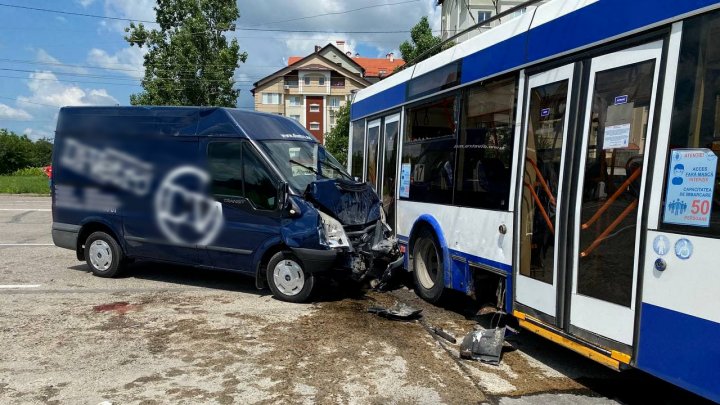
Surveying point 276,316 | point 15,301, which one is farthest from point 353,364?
point 15,301

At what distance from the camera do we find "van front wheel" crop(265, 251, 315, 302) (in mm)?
6406

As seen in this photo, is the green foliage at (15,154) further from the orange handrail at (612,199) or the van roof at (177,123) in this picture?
the orange handrail at (612,199)

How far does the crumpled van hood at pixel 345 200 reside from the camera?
6.40 meters

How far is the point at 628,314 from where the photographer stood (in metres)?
3.58

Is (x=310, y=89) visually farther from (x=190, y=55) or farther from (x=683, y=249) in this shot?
(x=683, y=249)

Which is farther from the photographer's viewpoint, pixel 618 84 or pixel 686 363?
pixel 618 84

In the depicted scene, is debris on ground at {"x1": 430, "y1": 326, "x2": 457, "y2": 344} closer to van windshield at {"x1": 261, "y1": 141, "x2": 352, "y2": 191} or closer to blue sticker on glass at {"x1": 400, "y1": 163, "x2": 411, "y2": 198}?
blue sticker on glass at {"x1": 400, "y1": 163, "x2": 411, "y2": 198}

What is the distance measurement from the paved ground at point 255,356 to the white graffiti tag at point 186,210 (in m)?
0.84

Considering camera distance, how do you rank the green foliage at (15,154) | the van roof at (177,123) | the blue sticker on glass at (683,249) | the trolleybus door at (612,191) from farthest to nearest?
the green foliage at (15,154) < the van roof at (177,123) < the trolleybus door at (612,191) < the blue sticker on glass at (683,249)

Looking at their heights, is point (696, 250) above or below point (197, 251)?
above

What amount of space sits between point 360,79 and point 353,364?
6974cm

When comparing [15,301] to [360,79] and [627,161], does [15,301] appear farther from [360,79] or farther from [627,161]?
[360,79]

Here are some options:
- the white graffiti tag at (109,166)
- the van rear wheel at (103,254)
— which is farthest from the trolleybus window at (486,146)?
the van rear wheel at (103,254)

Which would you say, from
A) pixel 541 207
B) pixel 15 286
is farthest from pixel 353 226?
pixel 15 286
